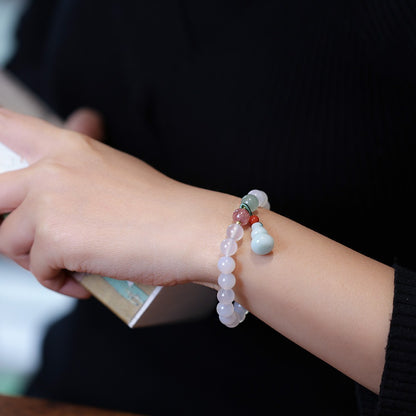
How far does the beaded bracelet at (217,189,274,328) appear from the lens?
0.45 metres

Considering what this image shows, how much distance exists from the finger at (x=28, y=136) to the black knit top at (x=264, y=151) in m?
0.29

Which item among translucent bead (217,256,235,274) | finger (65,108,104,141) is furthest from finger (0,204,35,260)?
finger (65,108,104,141)

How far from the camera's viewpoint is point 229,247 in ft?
1.51

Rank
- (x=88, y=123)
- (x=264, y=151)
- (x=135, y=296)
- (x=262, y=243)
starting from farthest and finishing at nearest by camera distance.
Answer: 1. (x=88, y=123)
2. (x=264, y=151)
3. (x=135, y=296)
4. (x=262, y=243)

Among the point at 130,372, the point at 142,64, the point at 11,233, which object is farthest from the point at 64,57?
the point at 130,372

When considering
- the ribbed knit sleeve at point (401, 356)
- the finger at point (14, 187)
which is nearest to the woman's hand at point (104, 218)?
the finger at point (14, 187)

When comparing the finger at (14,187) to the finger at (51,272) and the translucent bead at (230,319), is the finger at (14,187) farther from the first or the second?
the translucent bead at (230,319)

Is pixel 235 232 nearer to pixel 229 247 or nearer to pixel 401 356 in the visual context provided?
pixel 229 247

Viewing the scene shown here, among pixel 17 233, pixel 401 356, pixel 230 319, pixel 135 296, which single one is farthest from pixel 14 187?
pixel 401 356

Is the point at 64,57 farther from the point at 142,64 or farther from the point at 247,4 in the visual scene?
the point at 247,4

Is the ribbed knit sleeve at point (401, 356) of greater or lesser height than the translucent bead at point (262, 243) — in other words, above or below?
below

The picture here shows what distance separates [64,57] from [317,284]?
30.1 inches

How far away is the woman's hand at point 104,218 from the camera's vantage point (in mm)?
488

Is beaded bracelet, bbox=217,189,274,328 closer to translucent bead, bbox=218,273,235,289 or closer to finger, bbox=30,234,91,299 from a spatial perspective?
translucent bead, bbox=218,273,235,289
